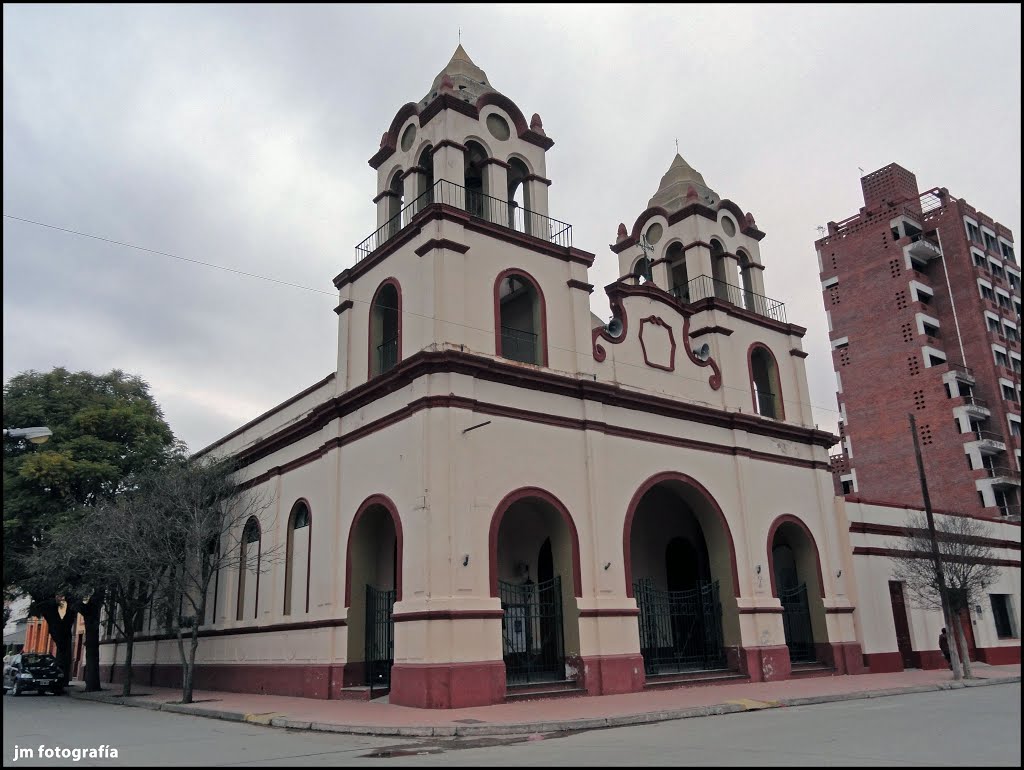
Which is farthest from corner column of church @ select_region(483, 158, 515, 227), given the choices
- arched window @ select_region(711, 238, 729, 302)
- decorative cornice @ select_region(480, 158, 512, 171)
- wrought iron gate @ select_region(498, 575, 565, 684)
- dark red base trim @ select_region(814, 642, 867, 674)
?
dark red base trim @ select_region(814, 642, 867, 674)

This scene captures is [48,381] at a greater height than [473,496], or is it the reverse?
[48,381]

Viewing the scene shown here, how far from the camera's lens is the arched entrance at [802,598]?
938 inches

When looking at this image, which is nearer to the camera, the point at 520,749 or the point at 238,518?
the point at 520,749

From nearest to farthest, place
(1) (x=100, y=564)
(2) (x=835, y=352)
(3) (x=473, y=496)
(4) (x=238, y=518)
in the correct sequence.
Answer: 1. (3) (x=473, y=496)
2. (1) (x=100, y=564)
3. (4) (x=238, y=518)
4. (2) (x=835, y=352)

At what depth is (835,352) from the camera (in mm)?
48250

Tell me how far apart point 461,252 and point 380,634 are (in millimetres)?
9367

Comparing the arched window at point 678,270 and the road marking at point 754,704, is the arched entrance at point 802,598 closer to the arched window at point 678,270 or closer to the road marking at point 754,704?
the road marking at point 754,704

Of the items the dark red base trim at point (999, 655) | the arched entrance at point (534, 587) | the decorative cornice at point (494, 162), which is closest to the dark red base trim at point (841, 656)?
the dark red base trim at point (999, 655)

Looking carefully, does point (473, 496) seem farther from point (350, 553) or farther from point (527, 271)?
point (527, 271)

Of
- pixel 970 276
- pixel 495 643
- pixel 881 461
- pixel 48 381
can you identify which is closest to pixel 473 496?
pixel 495 643

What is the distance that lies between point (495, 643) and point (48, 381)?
17.9 meters

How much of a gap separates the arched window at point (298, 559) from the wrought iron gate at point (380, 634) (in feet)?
6.90

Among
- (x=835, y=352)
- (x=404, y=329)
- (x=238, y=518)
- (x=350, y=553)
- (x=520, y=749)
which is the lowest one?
(x=520, y=749)

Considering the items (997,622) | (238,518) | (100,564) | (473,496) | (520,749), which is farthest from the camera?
(997,622)
